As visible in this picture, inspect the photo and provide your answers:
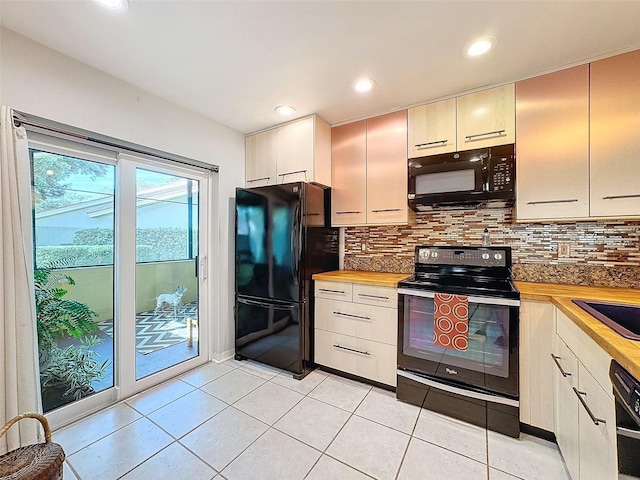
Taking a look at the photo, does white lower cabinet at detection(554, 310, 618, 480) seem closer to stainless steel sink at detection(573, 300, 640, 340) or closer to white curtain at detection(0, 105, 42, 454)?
stainless steel sink at detection(573, 300, 640, 340)

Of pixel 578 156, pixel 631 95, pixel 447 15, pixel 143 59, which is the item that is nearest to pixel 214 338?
pixel 143 59

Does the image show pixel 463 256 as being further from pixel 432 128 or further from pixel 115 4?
pixel 115 4

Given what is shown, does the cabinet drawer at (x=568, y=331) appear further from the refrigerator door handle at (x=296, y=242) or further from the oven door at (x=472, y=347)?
the refrigerator door handle at (x=296, y=242)

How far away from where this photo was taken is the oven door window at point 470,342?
5.59 feet

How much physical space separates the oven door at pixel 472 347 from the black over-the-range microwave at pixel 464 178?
78 centimetres

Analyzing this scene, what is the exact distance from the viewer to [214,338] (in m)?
2.75

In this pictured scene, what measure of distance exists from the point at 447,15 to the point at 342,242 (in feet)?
6.71

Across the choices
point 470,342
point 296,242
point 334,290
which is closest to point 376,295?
point 334,290

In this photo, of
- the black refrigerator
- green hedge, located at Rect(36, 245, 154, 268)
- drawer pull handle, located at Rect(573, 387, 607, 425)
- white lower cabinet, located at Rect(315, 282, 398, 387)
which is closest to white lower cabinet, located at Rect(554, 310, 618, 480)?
drawer pull handle, located at Rect(573, 387, 607, 425)

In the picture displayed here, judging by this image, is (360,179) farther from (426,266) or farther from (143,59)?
(143,59)

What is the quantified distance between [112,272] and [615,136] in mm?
3587

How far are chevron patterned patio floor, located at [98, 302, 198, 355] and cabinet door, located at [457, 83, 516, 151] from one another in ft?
9.45

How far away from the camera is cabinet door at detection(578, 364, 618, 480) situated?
0.88 m

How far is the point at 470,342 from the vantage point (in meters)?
1.80
